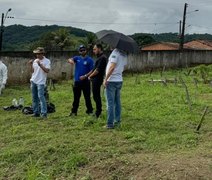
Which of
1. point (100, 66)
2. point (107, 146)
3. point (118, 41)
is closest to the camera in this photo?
point (107, 146)

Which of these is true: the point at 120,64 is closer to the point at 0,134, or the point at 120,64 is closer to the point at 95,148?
the point at 95,148

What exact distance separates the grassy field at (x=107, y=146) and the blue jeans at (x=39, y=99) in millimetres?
271

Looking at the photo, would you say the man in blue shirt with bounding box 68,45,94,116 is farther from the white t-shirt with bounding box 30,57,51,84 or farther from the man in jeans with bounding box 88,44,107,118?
Result: the white t-shirt with bounding box 30,57,51,84

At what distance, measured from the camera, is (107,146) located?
712cm

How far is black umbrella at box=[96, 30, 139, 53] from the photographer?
8.27 metres

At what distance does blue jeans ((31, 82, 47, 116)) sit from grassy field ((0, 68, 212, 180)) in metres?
0.27

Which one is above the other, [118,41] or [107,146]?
[118,41]

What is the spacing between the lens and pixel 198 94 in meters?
15.0

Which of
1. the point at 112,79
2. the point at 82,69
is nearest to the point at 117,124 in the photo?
the point at 112,79

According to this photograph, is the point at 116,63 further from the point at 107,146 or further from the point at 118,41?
the point at 107,146

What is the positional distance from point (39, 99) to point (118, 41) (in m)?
2.46

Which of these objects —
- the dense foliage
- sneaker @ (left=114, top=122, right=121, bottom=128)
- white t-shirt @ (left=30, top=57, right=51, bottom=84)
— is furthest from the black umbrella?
the dense foliage

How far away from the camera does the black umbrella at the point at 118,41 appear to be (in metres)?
8.27

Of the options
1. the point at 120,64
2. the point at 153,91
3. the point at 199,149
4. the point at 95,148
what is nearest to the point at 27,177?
the point at 95,148
